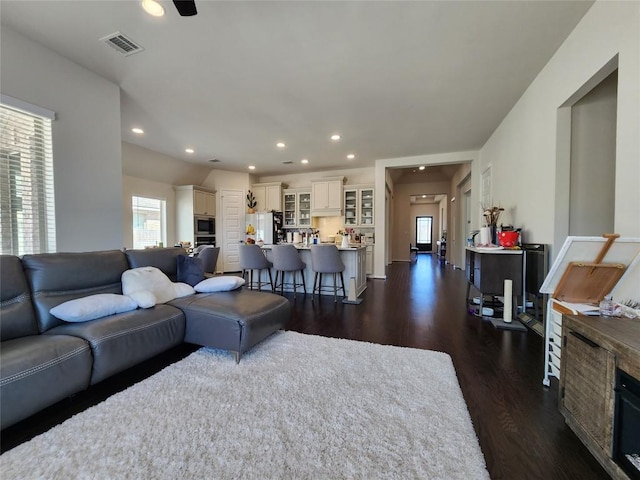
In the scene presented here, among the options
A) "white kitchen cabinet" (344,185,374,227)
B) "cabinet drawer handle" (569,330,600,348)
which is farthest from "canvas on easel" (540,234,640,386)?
"white kitchen cabinet" (344,185,374,227)

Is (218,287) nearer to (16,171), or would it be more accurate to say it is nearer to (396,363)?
(396,363)

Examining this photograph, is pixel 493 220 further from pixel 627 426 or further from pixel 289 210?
pixel 289 210

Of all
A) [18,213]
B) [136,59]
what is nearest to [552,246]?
[136,59]

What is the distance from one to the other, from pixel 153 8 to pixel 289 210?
5703mm

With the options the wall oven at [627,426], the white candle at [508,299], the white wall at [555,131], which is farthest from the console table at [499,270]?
the wall oven at [627,426]

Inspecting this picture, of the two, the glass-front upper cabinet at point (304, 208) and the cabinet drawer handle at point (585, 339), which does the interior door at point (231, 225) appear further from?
the cabinet drawer handle at point (585, 339)

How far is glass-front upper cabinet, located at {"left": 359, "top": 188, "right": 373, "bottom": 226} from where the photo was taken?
6.65 metres

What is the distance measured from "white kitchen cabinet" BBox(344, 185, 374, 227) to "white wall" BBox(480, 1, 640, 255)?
2846mm

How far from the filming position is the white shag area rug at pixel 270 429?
1131mm

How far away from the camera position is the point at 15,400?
1.24 meters

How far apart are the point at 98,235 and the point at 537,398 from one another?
4314 millimetres

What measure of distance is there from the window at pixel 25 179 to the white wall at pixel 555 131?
4.77m

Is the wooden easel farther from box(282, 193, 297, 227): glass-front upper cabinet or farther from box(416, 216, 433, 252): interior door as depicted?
box(416, 216, 433, 252): interior door

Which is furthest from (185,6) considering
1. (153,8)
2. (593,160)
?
(593,160)
